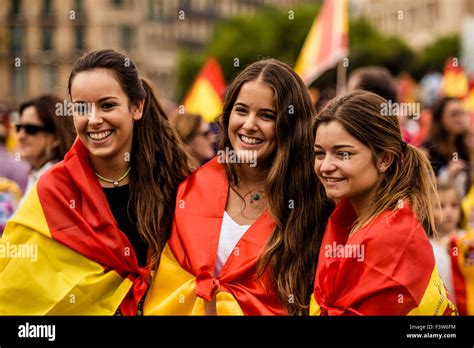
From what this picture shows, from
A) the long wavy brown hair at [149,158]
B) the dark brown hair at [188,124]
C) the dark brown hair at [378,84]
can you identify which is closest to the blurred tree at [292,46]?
the dark brown hair at [188,124]

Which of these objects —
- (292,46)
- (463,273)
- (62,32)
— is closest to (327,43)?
(463,273)

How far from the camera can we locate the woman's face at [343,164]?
4.16m

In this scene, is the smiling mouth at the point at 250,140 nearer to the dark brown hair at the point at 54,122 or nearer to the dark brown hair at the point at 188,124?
the dark brown hair at the point at 54,122

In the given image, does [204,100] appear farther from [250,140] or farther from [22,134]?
[250,140]

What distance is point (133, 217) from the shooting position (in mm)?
4676

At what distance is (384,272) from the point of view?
156 inches

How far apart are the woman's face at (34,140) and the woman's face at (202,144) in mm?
1373

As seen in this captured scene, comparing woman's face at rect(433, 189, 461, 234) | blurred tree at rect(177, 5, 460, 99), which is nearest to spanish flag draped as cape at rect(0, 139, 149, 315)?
woman's face at rect(433, 189, 461, 234)

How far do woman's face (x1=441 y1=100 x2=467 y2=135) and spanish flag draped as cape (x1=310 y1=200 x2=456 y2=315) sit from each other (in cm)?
417

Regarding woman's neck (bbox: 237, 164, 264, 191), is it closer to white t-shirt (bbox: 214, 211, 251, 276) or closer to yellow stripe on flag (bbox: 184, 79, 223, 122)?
white t-shirt (bbox: 214, 211, 251, 276)

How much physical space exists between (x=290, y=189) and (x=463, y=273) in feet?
5.74

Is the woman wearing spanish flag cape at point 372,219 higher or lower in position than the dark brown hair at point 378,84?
lower
